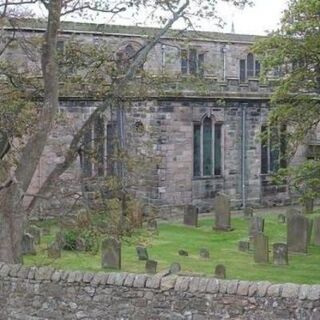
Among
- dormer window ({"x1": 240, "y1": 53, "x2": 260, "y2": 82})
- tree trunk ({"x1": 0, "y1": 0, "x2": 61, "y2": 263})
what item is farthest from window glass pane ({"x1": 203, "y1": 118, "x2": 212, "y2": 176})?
tree trunk ({"x1": 0, "y1": 0, "x2": 61, "y2": 263})

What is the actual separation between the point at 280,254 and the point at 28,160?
25.1 ft

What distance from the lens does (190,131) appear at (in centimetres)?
3020

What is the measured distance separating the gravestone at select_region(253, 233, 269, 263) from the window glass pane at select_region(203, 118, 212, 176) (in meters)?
11.9

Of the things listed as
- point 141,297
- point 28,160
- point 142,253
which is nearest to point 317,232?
point 142,253

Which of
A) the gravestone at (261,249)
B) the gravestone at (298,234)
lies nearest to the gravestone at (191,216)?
the gravestone at (298,234)

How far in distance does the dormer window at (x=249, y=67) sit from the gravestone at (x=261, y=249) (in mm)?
22776

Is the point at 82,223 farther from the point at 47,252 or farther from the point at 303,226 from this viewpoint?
the point at 303,226

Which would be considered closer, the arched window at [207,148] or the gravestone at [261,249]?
the gravestone at [261,249]

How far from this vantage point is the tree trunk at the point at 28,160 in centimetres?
1300

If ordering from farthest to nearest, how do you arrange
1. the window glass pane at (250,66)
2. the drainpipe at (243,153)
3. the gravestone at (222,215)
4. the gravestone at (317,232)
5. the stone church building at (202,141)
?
the window glass pane at (250,66), the drainpipe at (243,153), the stone church building at (202,141), the gravestone at (222,215), the gravestone at (317,232)

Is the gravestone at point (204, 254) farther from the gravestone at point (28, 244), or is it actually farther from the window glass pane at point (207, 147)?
the window glass pane at point (207, 147)

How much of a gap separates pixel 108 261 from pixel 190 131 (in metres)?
13.1

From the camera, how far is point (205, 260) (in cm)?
1939

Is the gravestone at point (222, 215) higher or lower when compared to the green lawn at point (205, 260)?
higher
